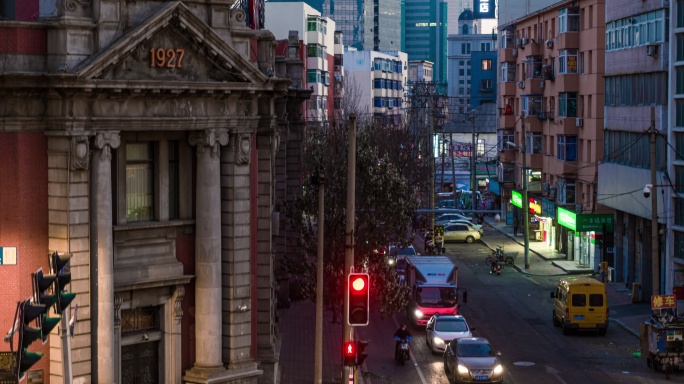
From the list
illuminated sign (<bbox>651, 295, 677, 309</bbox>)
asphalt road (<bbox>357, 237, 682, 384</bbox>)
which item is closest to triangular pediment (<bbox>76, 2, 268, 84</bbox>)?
asphalt road (<bbox>357, 237, 682, 384</bbox>)

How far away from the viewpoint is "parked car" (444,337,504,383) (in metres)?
43.1

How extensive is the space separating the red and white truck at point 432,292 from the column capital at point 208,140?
23.6 meters

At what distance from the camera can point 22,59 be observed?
3130 cm

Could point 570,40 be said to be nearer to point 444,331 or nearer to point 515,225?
point 515,225

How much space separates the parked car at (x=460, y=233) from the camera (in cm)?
9338

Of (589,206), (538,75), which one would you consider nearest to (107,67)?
(589,206)

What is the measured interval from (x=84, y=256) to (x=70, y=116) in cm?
331

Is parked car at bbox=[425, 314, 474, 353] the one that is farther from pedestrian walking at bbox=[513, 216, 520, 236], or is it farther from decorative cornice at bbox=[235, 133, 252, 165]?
pedestrian walking at bbox=[513, 216, 520, 236]

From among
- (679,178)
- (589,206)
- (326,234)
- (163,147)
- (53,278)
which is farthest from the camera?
(589,206)

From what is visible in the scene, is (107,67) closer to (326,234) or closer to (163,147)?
(163,147)

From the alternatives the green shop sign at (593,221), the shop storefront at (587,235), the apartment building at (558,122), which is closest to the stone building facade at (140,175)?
the green shop sign at (593,221)

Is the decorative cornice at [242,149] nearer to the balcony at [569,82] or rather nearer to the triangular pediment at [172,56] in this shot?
the triangular pediment at [172,56]

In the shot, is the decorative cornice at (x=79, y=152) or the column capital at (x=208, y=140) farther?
the column capital at (x=208, y=140)

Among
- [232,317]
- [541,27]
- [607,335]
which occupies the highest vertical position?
[541,27]
